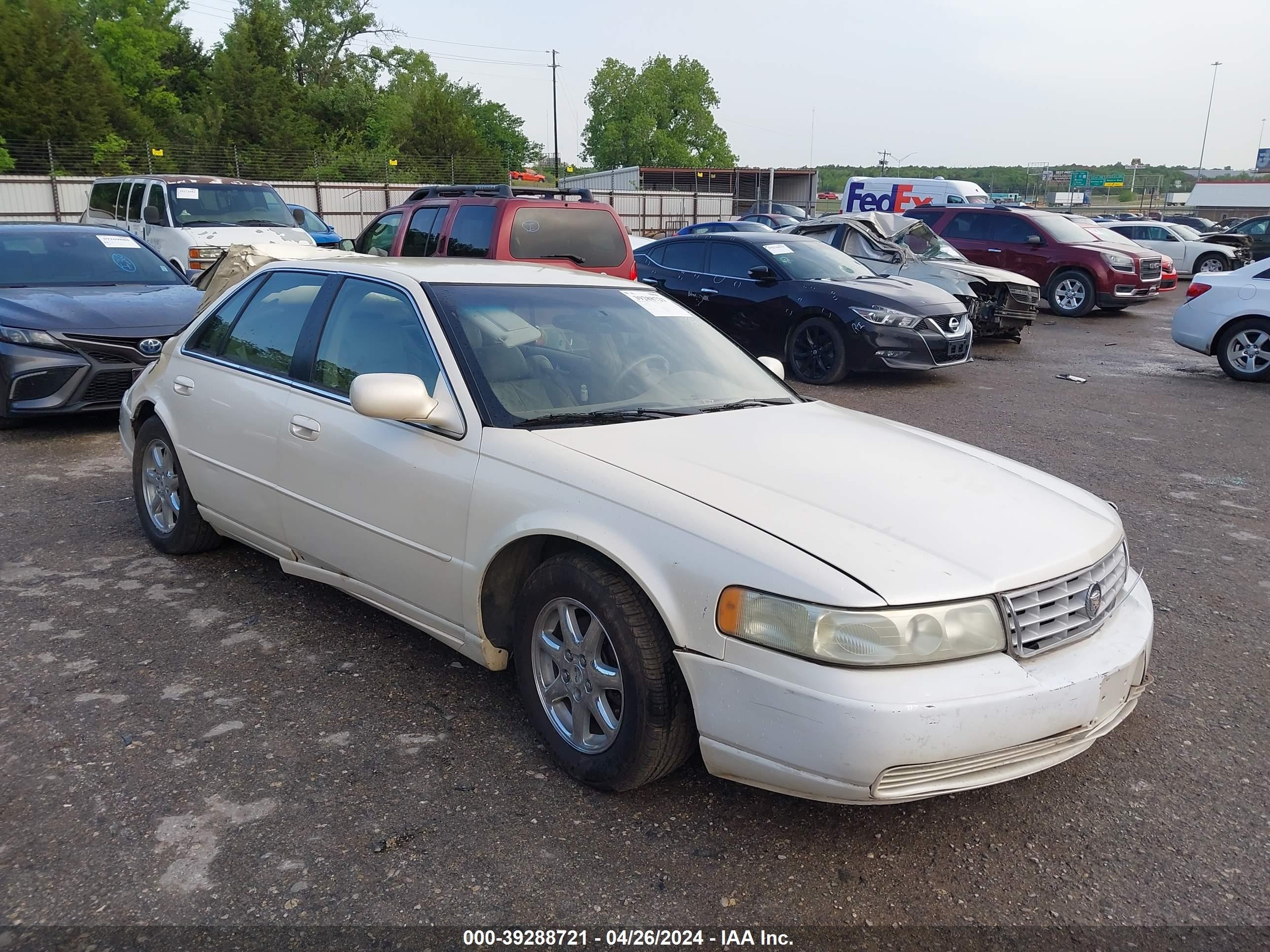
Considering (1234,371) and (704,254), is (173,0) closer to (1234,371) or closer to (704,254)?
(704,254)

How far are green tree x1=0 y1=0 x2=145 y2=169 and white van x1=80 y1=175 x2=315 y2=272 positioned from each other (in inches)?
1263

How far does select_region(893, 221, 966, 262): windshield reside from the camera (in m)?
14.4

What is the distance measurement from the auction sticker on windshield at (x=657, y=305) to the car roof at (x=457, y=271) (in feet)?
0.20

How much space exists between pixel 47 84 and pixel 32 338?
44.1m

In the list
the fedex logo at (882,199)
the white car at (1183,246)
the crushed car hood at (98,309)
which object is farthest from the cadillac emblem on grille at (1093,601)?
the fedex logo at (882,199)

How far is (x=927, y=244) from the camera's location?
14.7 metres

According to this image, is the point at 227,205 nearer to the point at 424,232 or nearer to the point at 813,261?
the point at 424,232

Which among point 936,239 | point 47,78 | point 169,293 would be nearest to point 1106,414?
point 936,239

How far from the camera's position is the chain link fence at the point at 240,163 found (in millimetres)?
39062

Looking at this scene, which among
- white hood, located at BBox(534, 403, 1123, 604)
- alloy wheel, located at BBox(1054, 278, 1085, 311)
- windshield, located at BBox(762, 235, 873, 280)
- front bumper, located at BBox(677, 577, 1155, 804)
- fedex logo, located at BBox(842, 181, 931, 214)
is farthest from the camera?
fedex logo, located at BBox(842, 181, 931, 214)

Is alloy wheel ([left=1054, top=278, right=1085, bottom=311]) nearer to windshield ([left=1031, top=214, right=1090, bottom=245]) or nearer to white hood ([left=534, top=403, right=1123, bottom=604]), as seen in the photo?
windshield ([left=1031, top=214, right=1090, bottom=245])

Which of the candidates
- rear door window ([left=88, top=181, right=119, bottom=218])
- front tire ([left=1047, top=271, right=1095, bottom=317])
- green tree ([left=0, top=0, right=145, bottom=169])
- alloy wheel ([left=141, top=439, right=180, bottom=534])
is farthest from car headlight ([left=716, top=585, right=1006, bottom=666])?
green tree ([left=0, top=0, right=145, bottom=169])

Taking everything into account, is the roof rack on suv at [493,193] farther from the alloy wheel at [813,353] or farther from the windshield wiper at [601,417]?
the windshield wiper at [601,417]

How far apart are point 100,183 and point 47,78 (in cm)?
3493
